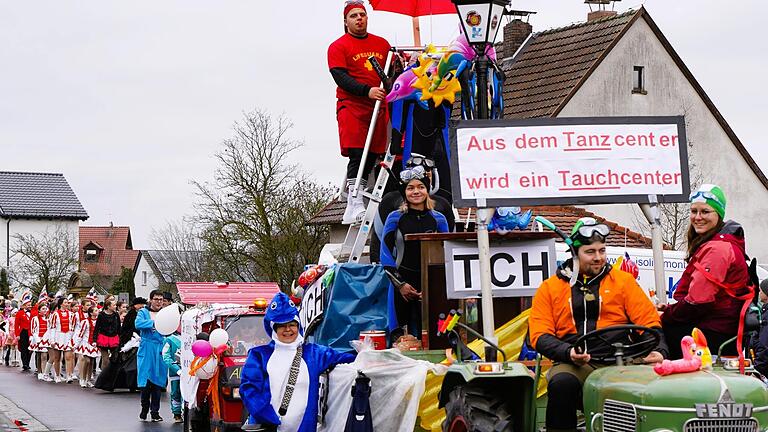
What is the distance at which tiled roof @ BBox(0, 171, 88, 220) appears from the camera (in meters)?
111

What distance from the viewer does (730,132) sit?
41.1m

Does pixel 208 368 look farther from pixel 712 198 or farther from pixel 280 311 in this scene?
pixel 712 198

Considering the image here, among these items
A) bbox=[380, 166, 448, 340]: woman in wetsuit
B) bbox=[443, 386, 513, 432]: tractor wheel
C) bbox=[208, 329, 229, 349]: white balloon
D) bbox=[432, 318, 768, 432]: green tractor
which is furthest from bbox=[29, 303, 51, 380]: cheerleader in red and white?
bbox=[432, 318, 768, 432]: green tractor

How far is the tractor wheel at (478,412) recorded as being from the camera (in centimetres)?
856

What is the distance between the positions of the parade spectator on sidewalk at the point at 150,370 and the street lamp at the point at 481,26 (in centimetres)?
998

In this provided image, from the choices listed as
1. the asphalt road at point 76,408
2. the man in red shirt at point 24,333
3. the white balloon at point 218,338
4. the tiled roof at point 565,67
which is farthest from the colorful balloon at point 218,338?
the tiled roof at point 565,67

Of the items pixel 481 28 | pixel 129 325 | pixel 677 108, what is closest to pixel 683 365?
pixel 481 28

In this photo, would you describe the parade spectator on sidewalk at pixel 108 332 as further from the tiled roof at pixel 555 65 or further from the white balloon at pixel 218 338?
the tiled roof at pixel 555 65

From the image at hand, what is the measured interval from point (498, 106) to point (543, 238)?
1.66 metres

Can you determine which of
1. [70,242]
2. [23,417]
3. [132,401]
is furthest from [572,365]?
[70,242]

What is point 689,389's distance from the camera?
24.7 feet

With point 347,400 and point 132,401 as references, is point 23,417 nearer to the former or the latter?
point 132,401

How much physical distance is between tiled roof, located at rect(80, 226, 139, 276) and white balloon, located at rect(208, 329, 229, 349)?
110 metres

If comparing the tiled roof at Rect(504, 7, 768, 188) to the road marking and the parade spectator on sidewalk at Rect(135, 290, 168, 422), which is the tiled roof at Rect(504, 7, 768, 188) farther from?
the road marking
